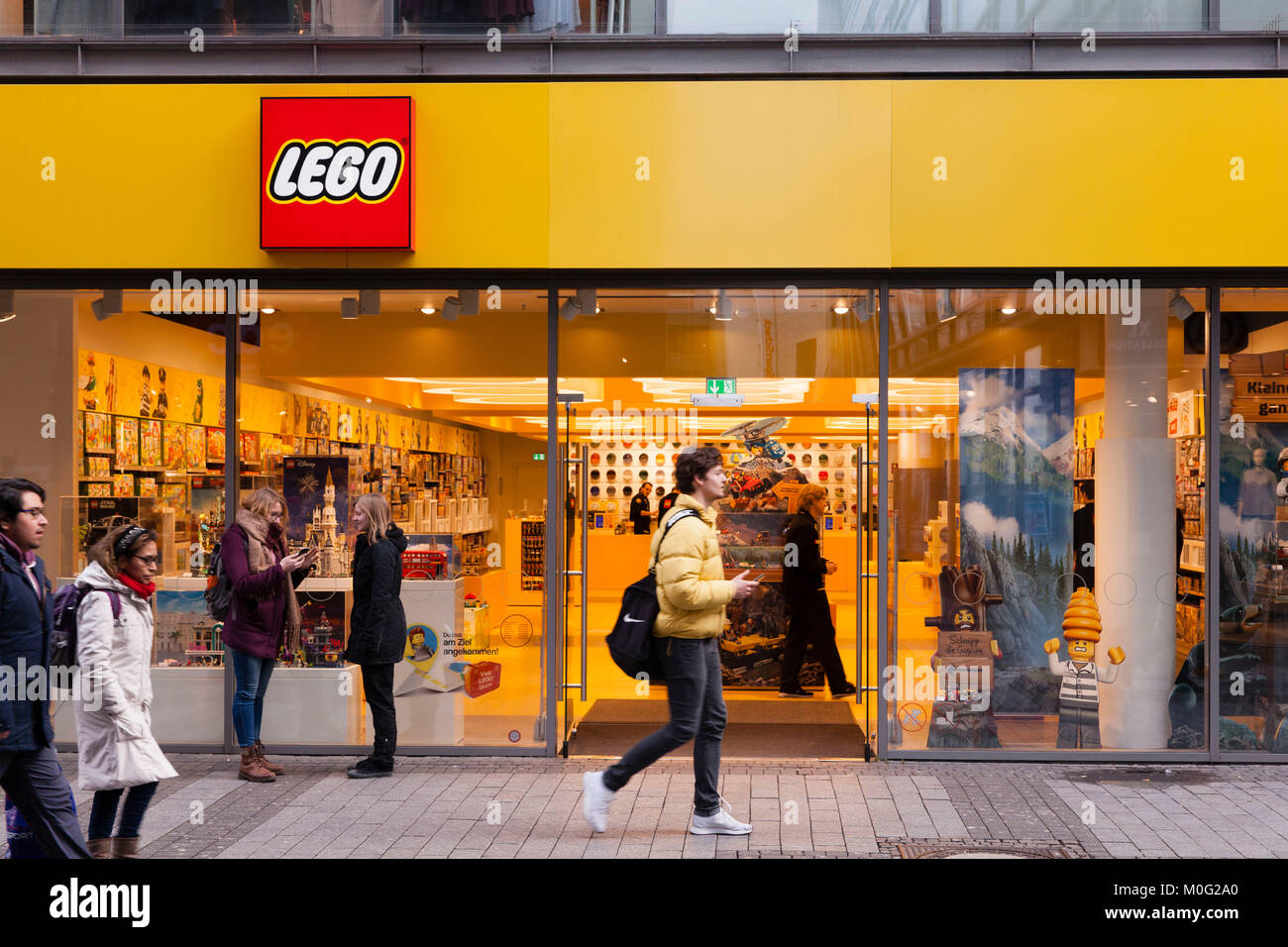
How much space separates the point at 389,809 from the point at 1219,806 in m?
4.59

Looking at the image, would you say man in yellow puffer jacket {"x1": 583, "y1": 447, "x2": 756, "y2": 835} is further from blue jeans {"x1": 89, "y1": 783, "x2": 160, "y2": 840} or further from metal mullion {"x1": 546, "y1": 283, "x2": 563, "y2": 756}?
blue jeans {"x1": 89, "y1": 783, "x2": 160, "y2": 840}

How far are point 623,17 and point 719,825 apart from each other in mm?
5092

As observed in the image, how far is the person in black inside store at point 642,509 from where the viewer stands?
8250 mm

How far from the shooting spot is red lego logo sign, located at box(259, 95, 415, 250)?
6992mm

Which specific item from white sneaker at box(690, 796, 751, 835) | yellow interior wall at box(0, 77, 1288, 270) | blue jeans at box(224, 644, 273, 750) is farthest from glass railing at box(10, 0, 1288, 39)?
white sneaker at box(690, 796, 751, 835)

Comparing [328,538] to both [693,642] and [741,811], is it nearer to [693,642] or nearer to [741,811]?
[693,642]

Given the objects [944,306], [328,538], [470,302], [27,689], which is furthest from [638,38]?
[27,689]

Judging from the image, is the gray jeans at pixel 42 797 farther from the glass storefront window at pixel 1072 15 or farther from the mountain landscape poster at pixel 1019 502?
the glass storefront window at pixel 1072 15

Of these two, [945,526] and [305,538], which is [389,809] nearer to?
[305,538]

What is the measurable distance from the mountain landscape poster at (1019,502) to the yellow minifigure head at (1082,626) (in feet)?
0.25

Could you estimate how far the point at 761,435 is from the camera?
8438 millimetres

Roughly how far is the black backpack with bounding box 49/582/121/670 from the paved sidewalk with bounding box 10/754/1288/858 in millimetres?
1332

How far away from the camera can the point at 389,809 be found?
6.09 meters

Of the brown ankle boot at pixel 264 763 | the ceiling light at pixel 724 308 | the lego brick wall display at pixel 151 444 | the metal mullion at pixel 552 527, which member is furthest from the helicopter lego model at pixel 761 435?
the lego brick wall display at pixel 151 444
